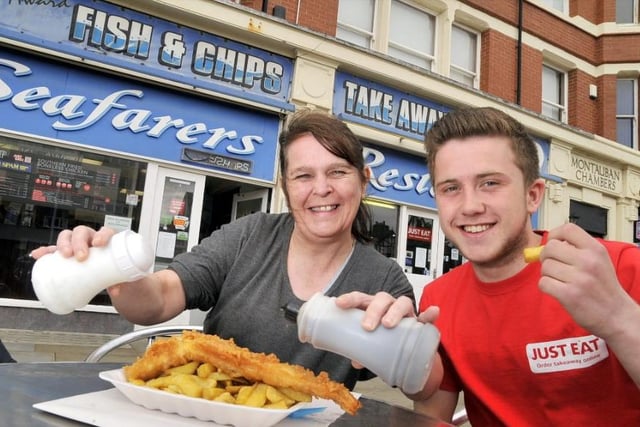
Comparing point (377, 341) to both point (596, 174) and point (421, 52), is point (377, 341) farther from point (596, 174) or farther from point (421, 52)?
point (596, 174)

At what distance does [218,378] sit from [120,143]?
5606 mm

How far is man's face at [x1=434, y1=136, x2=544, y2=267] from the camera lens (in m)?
1.38

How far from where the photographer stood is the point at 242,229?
1890mm

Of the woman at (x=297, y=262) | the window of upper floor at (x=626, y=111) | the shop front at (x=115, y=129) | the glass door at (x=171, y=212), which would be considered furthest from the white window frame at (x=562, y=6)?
the woman at (x=297, y=262)

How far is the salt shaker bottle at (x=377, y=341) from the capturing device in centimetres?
91

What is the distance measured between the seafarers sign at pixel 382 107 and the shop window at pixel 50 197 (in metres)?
3.27

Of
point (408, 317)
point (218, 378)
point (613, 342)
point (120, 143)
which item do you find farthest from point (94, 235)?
point (120, 143)

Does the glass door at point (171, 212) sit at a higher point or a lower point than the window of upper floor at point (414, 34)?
lower

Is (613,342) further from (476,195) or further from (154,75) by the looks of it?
(154,75)

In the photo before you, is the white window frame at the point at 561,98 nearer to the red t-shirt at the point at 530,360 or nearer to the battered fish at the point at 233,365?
the red t-shirt at the point at 530,360

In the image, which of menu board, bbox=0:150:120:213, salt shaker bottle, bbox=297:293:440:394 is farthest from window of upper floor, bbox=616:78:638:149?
salt shaker bottle, bbox=297:293:440:394

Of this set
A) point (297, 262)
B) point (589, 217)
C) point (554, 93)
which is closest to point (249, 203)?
point (297, 262)

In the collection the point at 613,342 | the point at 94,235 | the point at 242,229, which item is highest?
the point at 242,229

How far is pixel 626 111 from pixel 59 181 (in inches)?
466
